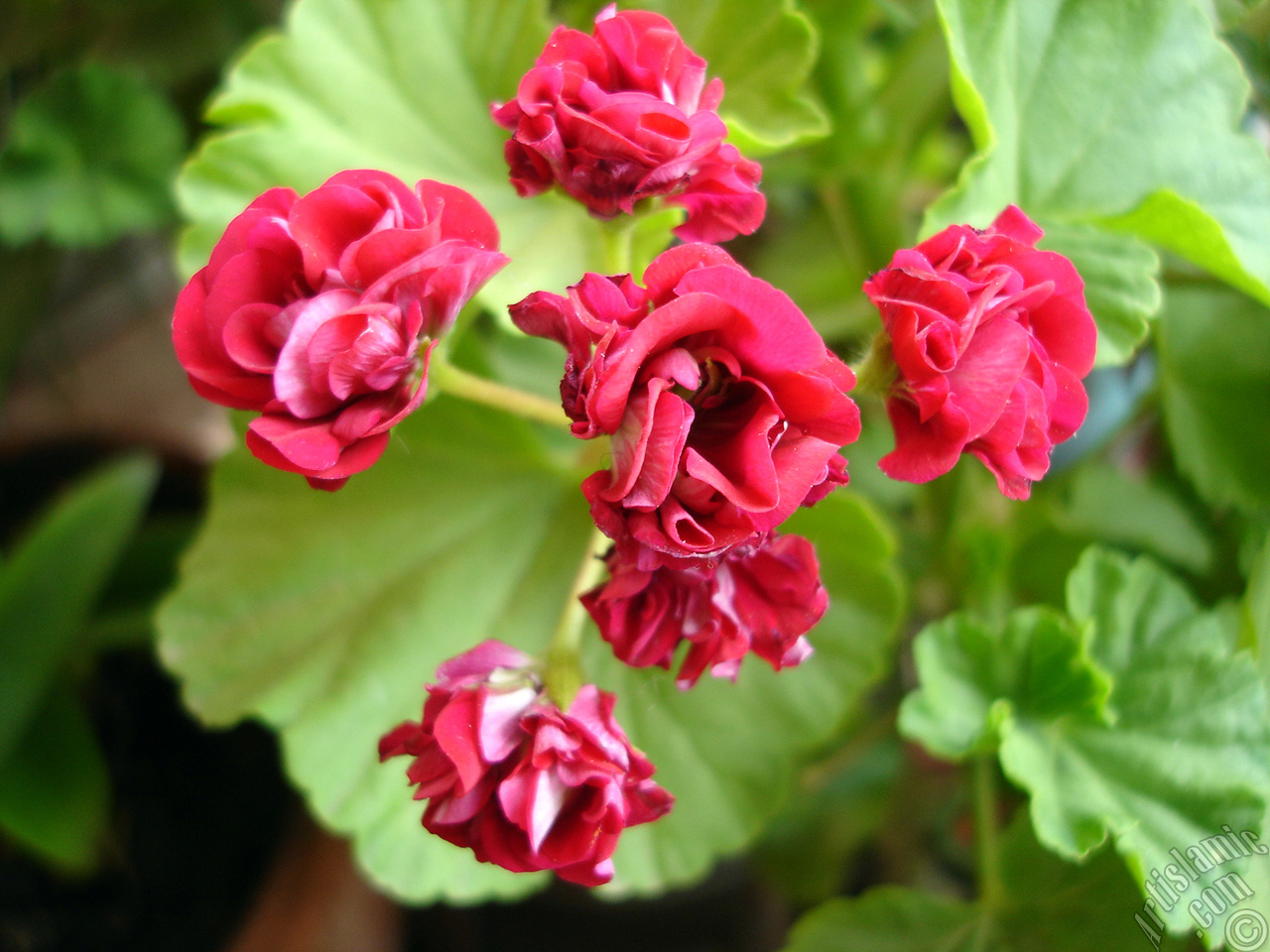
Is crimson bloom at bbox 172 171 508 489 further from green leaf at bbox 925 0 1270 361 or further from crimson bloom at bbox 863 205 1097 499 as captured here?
green leaf at bbox 925 0 1270 361

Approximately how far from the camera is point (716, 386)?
34 centimetres

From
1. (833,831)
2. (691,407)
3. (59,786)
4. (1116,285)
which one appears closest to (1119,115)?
(1116,285)

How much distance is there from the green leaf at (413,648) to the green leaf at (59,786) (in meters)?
0.25

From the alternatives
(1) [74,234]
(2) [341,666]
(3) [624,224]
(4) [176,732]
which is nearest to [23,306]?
(1) [74,234]

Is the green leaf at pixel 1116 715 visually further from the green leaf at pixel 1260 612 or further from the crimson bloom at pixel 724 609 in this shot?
the crimson bloom at pixel 724 609

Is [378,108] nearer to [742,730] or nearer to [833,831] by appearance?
[742,730]

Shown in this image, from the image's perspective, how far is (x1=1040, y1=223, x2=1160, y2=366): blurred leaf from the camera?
474 mm

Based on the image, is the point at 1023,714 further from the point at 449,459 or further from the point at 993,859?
the point at 449,459

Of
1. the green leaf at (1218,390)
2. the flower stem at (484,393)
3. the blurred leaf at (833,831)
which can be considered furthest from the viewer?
the blurred leaf at (833,831)

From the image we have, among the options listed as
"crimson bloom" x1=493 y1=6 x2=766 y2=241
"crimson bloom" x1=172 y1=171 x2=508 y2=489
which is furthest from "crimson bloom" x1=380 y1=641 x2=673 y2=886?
"crimson bloom" x1=493 y1=6 x2=766 y2=241

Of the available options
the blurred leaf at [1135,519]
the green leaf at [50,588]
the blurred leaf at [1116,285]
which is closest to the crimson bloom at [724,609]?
the blurred leaf at [1116,285]

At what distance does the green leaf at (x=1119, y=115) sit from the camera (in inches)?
21.1

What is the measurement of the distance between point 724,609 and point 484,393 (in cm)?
15

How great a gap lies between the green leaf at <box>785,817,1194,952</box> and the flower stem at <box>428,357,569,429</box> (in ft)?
1.14
